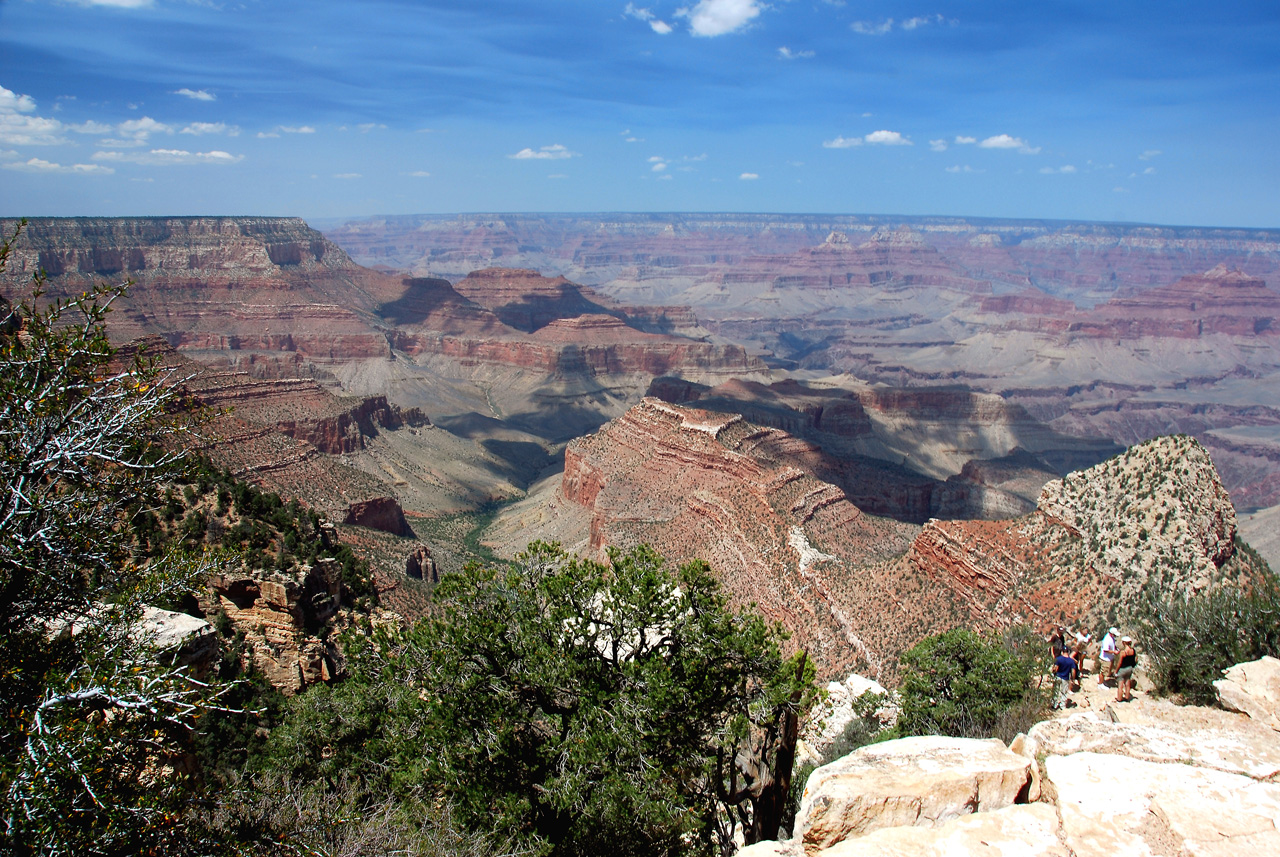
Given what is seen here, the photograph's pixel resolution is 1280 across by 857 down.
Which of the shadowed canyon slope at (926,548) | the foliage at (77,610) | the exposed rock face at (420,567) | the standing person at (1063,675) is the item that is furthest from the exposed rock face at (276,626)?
the exposed rock face at (420,567)

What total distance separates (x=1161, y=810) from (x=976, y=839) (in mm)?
2295

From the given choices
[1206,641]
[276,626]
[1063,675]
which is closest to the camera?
[1206,641]

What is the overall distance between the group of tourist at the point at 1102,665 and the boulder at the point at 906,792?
27.5 feet

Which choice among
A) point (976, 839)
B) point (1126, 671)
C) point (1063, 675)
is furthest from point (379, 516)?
point (976, 839)

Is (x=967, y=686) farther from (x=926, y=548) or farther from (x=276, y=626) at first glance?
(x=276, y=626)

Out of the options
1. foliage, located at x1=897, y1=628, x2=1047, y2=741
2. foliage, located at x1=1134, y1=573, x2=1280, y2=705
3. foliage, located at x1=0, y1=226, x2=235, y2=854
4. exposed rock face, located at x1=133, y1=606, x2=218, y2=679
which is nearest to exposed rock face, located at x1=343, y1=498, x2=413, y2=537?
exposed rock face, located at x1=133, y1=606, x2=218, y2=679

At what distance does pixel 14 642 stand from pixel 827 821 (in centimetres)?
1080

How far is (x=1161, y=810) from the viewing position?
9133 millimetres

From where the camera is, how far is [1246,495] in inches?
4995

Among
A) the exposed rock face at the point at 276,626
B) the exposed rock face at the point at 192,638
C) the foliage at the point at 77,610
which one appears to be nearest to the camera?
the foliage at the point at 77,610

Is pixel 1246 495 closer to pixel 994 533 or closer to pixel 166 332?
pixel 994 533

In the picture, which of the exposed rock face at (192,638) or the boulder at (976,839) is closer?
the boulder at (976,839)

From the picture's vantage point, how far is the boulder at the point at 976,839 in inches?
348

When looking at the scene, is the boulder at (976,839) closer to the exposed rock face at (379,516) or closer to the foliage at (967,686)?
the foliage at (967,686)
